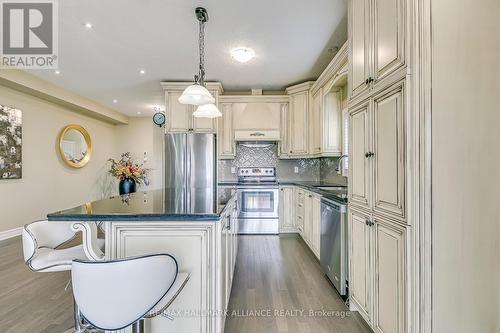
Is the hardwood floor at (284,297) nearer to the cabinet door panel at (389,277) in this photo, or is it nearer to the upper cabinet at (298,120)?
the cabinet door panel at (389,277)

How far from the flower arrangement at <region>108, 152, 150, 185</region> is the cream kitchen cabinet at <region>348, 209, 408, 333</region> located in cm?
597

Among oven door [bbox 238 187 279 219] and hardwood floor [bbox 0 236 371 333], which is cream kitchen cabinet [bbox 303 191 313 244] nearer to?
hardwood floor [bbox 0 236 371 333]

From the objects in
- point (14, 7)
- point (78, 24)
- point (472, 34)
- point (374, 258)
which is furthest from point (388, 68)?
point (14, 7)

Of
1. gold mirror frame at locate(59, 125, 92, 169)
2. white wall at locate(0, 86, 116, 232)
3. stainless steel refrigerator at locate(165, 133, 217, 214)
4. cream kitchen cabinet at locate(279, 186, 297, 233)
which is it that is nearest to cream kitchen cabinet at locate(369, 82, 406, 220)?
cream kitchen cabinet at locate(279, 186, 297, 233)

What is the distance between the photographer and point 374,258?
163 centimetres

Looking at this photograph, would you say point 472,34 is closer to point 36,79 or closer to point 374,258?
point 374,258

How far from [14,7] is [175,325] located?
326 cm

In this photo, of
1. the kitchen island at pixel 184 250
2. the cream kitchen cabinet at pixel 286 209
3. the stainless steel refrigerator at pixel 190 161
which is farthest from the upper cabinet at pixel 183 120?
the kitchen island at pixel 184 250

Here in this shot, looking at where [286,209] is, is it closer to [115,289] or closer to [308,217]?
[308,217]

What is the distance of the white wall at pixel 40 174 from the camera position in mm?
4125

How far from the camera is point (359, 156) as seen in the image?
6.10 ft

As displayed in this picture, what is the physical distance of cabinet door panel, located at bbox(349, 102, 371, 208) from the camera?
5.71ft

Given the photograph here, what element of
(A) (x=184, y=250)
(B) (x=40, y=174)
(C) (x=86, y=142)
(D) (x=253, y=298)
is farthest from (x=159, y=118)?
(A) (x=184, y=250)

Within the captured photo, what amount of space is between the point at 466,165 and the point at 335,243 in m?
1.38
